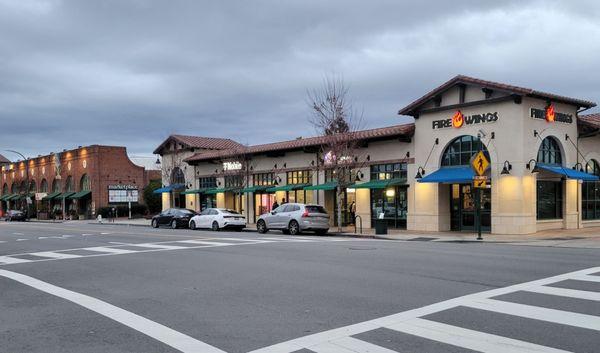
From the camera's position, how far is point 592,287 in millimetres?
9195

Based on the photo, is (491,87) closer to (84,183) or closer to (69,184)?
(84,183)

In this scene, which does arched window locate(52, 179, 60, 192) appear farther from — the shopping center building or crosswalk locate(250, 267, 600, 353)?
crosswalk locate(250, 267, 600, 353)

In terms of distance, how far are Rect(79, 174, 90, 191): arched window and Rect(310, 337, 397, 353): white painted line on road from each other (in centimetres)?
6204

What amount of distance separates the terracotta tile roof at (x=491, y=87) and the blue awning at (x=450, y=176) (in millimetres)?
3318

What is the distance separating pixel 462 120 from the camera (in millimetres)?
24953

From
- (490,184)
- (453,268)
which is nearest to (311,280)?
(453,268)

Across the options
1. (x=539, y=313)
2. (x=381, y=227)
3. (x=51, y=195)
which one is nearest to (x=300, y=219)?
(x=381, y=227)

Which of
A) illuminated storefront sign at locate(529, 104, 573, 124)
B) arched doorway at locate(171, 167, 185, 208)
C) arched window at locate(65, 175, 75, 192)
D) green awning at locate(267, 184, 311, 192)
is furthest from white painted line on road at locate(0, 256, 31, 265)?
arched window at locate(65, 175, 75, 192)

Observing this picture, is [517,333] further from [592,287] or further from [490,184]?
[490,184]

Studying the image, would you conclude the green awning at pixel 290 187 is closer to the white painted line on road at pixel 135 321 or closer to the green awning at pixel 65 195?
the white painted line on road at pixel 135 321

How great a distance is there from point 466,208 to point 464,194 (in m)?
0.66

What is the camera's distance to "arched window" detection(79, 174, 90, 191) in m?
63.5

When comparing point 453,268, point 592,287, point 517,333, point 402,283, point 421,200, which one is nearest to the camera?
point 517,333

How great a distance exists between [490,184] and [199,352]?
20.6m
